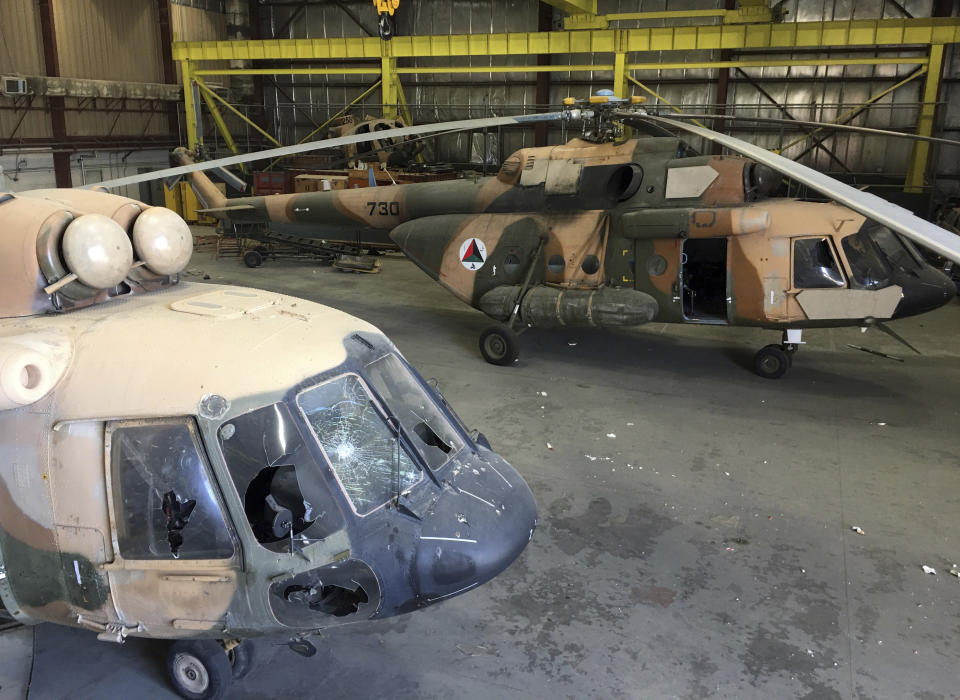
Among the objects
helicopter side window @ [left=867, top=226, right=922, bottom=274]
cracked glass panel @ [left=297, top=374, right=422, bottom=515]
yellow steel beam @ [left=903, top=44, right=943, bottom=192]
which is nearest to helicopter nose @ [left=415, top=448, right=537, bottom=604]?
cracked glass panel @ [left=297, top=374, right=422, bottom=515]

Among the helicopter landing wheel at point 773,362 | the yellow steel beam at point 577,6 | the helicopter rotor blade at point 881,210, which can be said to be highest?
the yellow steel beam at point 577,6

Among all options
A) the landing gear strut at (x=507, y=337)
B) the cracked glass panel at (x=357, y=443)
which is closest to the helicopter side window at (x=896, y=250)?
the landing gear strut at (x=507, y=337)

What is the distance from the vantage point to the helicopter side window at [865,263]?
8.32 meters

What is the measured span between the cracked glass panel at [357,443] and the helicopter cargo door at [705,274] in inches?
251

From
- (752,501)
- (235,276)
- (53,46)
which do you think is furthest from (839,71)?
(53,46)

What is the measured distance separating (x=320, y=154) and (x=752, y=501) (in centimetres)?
2036

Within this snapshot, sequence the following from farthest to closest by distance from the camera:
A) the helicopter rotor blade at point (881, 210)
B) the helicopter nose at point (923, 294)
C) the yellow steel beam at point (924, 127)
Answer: the yellow steel beam at point (924, 127)
the helicopter nose at point (923, 294)
the helicopter rotor blade at point (881, 210)

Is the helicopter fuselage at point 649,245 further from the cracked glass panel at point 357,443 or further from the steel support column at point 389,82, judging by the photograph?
the steel support column at point 389,82

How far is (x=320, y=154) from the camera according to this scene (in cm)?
2373

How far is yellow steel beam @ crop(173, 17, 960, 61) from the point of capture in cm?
1533

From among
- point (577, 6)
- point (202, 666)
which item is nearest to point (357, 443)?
point (202, 666)

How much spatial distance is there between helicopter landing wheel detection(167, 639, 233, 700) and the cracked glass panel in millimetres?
1253

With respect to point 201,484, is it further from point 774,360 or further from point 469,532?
point 774,360

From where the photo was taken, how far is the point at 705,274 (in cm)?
1019
